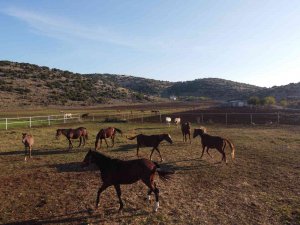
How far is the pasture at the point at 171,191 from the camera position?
30.9 feet

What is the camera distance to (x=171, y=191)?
11758 millimetres

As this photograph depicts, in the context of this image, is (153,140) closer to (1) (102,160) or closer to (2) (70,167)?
(2) (70,167)

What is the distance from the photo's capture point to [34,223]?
9023 millimetres

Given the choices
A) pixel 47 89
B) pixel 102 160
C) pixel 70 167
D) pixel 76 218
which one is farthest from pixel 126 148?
pixel 47 89

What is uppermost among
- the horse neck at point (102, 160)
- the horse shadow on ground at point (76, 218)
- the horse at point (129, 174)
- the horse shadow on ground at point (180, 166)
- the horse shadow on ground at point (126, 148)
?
the horse neck at point (102, 160)

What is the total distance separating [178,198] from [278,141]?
592 inches

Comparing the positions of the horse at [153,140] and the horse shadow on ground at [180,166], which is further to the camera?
the horse at [153,140]

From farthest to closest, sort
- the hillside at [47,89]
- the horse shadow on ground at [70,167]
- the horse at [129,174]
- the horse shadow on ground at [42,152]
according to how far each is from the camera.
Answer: the hillside at [47,89] < the horse shadow on ground at [42,152] < the horse shadow on ground at [70,167] < the horse at [129,174]

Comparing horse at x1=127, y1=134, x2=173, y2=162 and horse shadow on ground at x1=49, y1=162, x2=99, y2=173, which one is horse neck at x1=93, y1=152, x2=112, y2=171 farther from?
horse at x1=127, y1=134, x2=173, y2=162

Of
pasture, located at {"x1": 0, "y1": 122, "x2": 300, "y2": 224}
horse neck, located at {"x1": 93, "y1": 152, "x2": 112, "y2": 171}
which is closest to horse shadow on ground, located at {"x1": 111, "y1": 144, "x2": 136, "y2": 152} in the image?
pasture, located at {"x1": 0, "y1": 122, "x2": 300, "y2": 224}

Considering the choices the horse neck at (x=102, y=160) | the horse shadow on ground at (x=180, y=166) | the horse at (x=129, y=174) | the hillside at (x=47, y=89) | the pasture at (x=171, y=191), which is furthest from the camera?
the hillside at (x=47, y=89)

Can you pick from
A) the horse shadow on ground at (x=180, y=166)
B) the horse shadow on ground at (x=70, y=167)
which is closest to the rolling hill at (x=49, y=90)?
the horse shadow on ground at (x=70, y=167)

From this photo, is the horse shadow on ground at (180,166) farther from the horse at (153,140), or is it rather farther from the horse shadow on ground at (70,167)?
the horse shadow on ground at (70,167)

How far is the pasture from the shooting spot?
30.9ft
